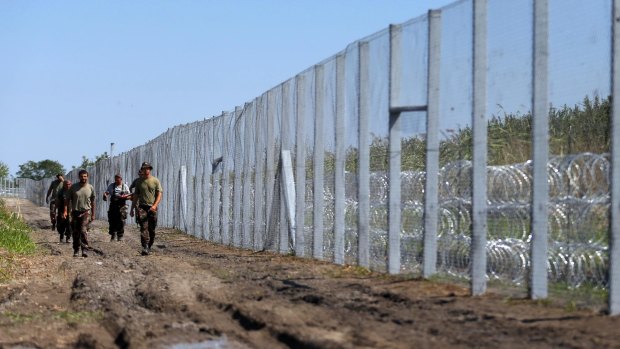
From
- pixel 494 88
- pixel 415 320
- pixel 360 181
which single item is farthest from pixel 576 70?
pixel 360 181

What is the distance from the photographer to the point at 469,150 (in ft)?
40.3

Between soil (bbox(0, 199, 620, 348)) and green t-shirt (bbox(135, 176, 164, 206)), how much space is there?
120 inches

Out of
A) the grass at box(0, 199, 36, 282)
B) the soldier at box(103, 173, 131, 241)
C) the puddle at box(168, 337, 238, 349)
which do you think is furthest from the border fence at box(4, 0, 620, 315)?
the soldier at box(103, 173, 131, 241)

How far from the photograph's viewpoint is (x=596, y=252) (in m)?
10.0

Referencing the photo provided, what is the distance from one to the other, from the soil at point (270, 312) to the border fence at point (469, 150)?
46 centimetres

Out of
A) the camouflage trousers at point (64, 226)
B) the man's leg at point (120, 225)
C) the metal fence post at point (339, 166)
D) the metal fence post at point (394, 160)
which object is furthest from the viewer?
the camouflage trousers at point (64, 226)

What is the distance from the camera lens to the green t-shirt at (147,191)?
20.2m

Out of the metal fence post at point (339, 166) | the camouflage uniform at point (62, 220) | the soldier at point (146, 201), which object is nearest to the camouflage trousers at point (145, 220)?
the soldier at point (146, 201)

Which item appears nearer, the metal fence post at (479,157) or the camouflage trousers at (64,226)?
the metal fence post at (479,157)

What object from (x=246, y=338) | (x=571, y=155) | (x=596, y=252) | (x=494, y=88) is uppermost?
(x=494, y=88)

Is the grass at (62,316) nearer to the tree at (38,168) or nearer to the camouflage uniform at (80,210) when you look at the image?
the camouflage uniform at (80,210)

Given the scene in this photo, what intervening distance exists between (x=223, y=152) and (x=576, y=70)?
643 inches

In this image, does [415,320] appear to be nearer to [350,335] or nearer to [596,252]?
[350,335]

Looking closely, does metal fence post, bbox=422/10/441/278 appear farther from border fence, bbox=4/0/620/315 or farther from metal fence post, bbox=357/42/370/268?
metal fence post, bbox=357/42/370/268
